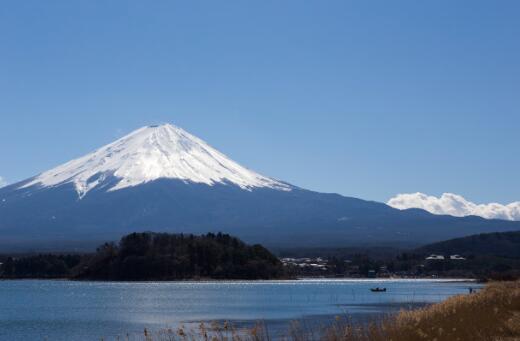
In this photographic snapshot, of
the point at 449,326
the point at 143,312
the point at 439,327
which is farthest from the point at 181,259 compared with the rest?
the point at 439,327

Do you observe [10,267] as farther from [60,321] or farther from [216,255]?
[60,321]

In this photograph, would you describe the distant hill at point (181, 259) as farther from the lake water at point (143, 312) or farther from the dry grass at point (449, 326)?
the dry grass at point (449, 326)

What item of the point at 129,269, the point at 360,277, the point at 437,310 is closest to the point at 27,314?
the point at 437,310

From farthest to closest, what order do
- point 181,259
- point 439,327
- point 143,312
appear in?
point 181,259, point 143,312, point 439,327

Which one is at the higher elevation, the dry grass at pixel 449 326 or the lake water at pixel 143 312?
the lake water at pixel 143 312

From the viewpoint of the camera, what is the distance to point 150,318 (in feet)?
190

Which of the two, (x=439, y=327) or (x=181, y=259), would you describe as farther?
(x=181, y=259)

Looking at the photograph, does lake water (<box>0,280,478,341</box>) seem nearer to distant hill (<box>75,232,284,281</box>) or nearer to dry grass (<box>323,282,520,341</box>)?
dry grass (<box>323,282,520,341</box>)

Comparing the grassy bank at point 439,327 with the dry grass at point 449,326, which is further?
the dry grass at point 449,326

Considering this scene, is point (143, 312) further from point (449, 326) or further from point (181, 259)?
point (181, 259)

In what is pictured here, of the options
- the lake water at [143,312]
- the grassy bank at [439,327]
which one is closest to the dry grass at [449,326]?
the grassy bank at [439,327]

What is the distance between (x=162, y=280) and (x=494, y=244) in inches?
3258

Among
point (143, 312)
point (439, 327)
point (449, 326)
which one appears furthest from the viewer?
point (143, 312)

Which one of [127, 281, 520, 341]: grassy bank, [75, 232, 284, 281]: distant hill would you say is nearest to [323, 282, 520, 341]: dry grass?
[127, 281, 520, 341]: grassy bank
